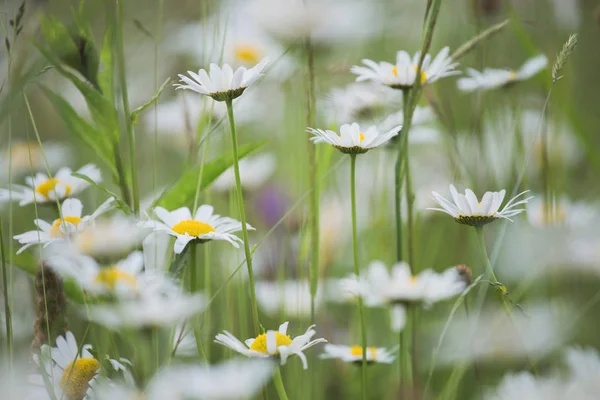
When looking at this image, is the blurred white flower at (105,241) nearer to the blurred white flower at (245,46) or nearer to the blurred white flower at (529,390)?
the blurred white flower at (529,390)

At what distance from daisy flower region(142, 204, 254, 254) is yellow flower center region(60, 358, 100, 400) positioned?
78 millimetres

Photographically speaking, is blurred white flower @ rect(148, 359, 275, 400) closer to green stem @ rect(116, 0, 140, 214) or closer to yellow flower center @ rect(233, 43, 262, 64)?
green stem @ rect(116, 0, 140, 214)

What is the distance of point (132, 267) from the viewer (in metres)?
0.32

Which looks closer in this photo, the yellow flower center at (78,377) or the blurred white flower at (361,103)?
the yellow flower center at (78,377)

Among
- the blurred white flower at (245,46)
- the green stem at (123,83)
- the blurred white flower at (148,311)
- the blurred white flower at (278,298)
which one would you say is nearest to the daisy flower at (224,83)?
the green stem at (123,83)

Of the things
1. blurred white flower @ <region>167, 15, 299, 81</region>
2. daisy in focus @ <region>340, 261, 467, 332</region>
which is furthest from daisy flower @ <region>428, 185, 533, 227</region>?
blurred white flower @ <region>167, 15, 299, 81</region>

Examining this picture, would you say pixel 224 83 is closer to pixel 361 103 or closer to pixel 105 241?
pixel 105 241

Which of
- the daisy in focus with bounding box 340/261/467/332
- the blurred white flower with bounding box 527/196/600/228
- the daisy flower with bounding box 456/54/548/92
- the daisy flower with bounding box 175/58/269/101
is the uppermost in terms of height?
the daisy flower with bounding box 456/54/548/92

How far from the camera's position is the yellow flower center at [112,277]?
28 cm

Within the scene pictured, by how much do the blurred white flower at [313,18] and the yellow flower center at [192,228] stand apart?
290 mm

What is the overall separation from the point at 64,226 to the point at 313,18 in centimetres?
42

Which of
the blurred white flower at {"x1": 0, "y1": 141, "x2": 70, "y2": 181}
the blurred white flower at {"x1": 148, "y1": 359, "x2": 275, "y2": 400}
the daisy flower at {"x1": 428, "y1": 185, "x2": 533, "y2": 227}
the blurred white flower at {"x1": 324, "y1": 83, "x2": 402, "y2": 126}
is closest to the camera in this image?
the blurred white flower at {"x1": 148, "y1": 359, "x2": 275, "y2": 400}

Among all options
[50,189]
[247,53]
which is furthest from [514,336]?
[247,53]

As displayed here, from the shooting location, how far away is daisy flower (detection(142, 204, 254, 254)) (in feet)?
1.25
